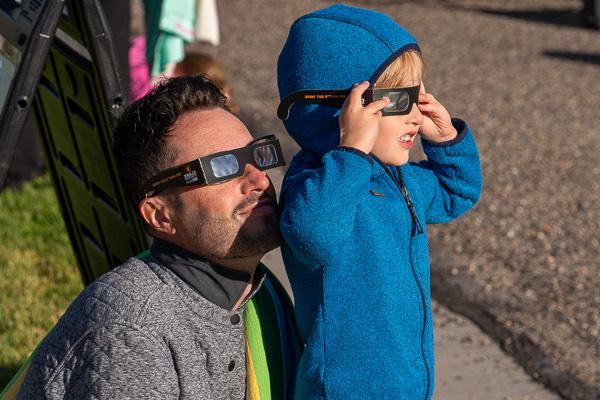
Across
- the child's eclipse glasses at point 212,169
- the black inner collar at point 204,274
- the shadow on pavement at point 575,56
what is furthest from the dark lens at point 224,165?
the shadow on pavement at point 575,56

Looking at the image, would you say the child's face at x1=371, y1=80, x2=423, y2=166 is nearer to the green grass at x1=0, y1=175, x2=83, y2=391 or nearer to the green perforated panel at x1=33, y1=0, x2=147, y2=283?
the green perforated panel at x1=33, y1=0, x2=147, y2=283

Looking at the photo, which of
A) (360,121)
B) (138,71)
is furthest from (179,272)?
(138,71)

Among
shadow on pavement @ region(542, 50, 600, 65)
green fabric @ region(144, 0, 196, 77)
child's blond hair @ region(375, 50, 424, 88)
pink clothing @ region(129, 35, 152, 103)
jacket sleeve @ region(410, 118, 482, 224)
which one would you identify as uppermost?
child's blond hair @ region(375, 50, 424, 88)

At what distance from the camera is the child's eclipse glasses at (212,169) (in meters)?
2.47

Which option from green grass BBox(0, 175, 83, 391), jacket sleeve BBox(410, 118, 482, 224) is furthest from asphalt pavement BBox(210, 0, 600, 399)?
jacket sleeve BBox(410, 118, 482, 224)

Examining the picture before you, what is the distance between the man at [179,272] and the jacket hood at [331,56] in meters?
0.14

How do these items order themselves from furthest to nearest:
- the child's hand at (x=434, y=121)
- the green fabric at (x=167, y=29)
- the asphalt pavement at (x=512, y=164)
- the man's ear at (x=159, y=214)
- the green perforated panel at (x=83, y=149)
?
the green fabric at (x=167, y=29) < the asphalt pavement at (x=512, y=164) < the green perforated panel at (x=83, y=149) < the child's hand at (x=434, y=121) < the man's ear at (x=159, y=214)

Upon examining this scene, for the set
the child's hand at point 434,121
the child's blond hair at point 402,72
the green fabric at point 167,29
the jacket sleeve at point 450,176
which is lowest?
the green fabric at point 167,29

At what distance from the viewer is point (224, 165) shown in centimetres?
249

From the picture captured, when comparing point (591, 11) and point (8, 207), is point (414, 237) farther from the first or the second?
point (591, 11)

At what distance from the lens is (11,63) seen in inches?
110

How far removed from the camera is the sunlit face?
2.64 meters

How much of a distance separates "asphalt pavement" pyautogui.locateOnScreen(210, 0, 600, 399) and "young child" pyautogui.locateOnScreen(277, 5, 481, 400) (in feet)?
5.91

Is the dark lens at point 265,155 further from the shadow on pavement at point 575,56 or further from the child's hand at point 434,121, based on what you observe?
the shadow on pavement at point 575,56
